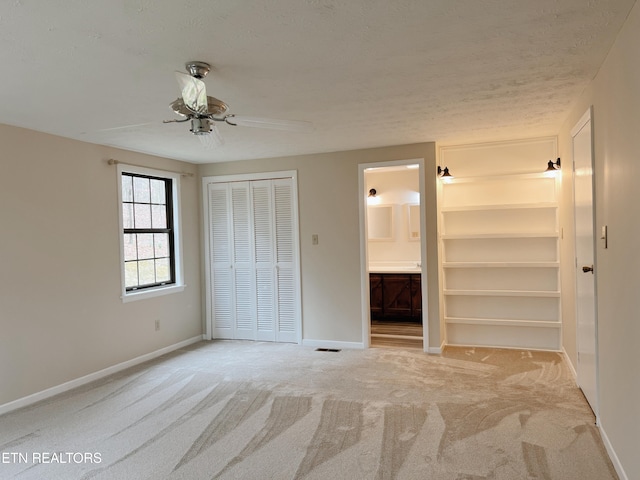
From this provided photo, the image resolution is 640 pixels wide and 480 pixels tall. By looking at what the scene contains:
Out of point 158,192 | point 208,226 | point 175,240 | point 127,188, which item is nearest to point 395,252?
point 208,226

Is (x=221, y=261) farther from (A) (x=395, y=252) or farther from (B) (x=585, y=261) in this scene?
(B) (x=585, y=261)

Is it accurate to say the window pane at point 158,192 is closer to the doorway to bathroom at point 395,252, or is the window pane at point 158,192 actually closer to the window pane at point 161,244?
the window pane at point 161,244

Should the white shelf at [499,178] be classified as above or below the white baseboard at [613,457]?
above

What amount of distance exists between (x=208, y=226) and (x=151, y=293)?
1.22 m

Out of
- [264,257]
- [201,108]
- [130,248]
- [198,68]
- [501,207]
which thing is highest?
[198,68]

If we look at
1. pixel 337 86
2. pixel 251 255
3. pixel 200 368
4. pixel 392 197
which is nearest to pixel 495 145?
pixel 392 197

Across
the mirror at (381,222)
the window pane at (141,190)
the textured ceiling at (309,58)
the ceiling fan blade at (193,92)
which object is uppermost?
the textured ceiling at (309,58)

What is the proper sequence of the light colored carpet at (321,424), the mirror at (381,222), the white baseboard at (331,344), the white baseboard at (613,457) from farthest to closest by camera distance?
the mirror at (381,222) → the white baseboard at (331,344) → the light colored carpet at (321,424) → the white baseboard at (613,457)

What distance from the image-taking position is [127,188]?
4.79m

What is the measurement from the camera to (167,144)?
446 cm

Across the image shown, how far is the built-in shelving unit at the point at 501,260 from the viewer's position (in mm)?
4742

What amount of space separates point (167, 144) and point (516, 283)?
4.08 meters

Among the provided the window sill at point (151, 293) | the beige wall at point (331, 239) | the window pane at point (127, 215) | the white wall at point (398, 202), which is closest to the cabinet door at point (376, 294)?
the white wall at point (398, 202)

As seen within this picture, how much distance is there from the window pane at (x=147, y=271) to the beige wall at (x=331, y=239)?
177 cm
